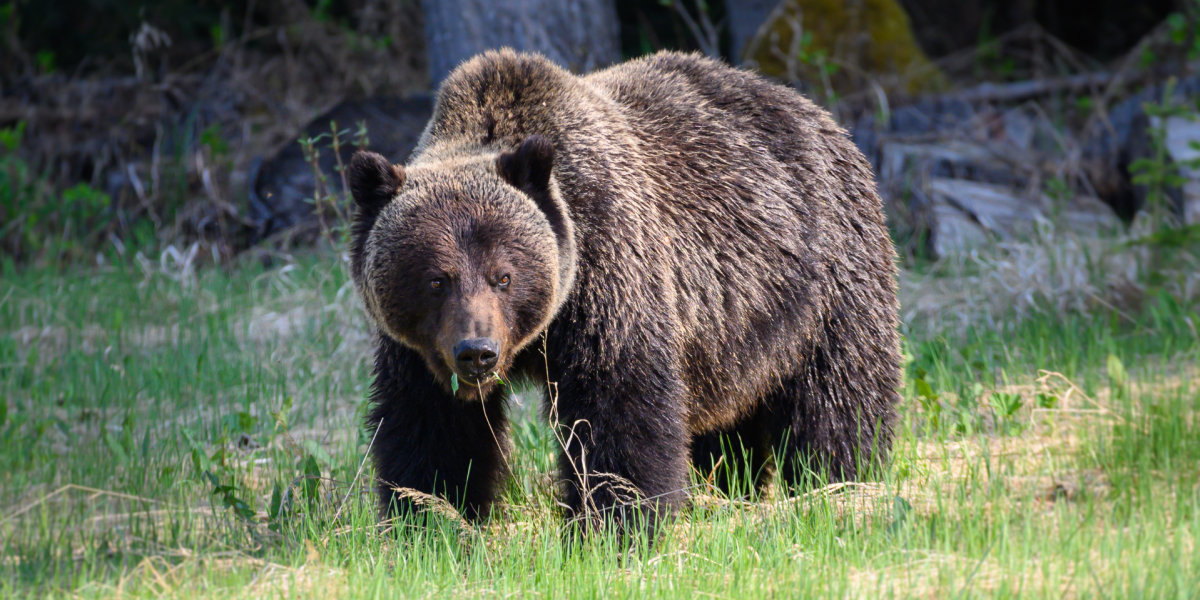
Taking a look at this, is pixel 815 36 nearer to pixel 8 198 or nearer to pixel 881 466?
pixel 881 466

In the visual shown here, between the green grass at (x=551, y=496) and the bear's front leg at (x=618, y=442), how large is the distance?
0.13m

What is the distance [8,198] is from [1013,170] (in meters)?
8.43

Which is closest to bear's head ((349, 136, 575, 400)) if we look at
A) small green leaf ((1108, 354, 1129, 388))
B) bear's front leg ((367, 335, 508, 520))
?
bear's front leg ((367, 335, 508, 520))

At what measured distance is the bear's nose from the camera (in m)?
3.49

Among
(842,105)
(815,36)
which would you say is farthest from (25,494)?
(815,36)

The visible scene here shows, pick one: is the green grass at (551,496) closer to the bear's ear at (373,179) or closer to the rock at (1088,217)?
the bear's ear at (373,179)

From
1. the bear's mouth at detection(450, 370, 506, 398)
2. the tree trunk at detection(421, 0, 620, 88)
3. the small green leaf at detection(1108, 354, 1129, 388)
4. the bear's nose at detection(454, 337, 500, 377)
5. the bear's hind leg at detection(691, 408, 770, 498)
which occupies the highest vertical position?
the tree trunk at detection(421, 0, 620, 88)

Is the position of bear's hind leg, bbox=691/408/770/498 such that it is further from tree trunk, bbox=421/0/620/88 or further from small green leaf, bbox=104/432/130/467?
tree trunk, bbox=421/0/620/88

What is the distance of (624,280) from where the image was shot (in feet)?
13.0

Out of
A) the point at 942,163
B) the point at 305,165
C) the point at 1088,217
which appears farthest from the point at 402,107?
the point at 1088,217

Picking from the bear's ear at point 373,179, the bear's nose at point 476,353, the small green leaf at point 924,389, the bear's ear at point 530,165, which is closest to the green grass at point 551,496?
the small green leaf at point 924,389

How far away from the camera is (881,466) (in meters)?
4.68

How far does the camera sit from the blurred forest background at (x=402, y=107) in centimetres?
820

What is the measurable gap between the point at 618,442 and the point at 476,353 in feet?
2.24
